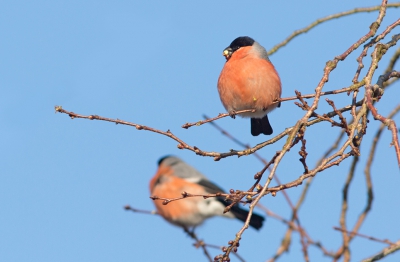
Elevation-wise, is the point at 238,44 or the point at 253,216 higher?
the point at 253,216

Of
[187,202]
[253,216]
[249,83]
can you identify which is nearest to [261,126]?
[249,83]

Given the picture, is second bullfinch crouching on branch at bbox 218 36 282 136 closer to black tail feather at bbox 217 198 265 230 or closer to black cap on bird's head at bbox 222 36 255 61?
black cap on bird's head at bbox 222 36 255 61

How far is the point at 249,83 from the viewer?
390 cm

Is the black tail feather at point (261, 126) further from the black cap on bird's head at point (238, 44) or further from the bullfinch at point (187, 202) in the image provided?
the bullfinch at point (187, 202)

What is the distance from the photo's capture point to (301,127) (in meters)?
2.19

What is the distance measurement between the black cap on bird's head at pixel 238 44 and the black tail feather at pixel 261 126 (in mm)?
501

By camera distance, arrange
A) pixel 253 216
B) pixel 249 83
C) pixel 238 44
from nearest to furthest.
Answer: pixel 249 83
pixel 238 44
pixel 253 216

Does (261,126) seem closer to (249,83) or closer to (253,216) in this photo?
(249,83)

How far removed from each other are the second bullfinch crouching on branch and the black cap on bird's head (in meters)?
0.04

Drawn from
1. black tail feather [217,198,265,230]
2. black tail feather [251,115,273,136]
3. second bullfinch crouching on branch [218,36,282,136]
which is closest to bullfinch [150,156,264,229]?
black tail feather [217,198,265,230]

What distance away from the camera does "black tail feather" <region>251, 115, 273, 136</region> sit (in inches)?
174

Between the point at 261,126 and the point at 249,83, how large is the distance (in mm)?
608

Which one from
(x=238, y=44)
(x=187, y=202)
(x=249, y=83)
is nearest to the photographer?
(x=249, y=83)

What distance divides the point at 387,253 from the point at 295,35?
139 centimetres
